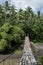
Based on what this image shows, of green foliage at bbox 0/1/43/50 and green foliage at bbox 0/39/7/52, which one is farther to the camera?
green foliage at bbox 0/1/43/50

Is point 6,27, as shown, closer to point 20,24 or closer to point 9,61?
point 20,24

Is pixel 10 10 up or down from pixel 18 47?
up

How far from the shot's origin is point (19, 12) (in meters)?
68.6

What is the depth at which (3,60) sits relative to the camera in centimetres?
3228

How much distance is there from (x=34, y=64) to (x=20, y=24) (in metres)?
33.2

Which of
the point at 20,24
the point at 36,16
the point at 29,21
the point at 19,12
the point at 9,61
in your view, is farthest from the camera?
the point at 36,16

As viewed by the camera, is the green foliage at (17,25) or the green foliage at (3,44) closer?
the green foliage at (3,44)

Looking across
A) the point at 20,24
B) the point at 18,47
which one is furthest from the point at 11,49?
the point at 20,24

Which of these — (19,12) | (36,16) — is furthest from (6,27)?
(36,16)

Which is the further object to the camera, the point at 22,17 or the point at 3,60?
the point at 22,17

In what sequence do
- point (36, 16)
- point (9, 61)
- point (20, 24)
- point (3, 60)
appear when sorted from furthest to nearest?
point (36, 16) < point (20, 24) < point (9, 61) < point (3, 60)

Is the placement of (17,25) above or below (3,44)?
above

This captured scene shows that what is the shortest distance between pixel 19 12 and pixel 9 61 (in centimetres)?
3524

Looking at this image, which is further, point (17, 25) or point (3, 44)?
point (17, 25)
